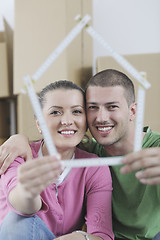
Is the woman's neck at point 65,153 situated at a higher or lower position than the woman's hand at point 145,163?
lower

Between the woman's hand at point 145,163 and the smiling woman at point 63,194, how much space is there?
20 cm

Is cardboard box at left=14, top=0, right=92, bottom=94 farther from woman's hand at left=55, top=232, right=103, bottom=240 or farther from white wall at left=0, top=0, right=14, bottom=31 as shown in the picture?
woman's hand at left=55, top=232, right=103, bottom=240

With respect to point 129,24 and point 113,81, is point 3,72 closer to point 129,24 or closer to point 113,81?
point 129,24

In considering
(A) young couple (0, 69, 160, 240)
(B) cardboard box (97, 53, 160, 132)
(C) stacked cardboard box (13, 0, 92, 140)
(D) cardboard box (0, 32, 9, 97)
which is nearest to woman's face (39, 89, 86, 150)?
(A) young couple (0, 69, 160, 240)

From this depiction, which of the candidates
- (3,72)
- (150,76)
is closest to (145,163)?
(150,76)

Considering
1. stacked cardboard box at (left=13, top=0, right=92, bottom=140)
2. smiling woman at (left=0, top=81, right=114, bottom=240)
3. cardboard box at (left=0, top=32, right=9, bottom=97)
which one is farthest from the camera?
cardboard box at (left=0, top=32, right=9, bottom=97)

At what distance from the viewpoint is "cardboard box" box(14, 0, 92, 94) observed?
1.39 metres

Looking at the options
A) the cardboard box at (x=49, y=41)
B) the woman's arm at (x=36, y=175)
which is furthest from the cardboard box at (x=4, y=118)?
the woman's arm at (x=36, y=175)

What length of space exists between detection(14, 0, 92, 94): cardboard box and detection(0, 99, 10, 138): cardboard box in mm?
316

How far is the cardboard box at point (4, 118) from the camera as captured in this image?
5.83 ft

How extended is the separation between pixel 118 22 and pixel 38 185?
144 cm

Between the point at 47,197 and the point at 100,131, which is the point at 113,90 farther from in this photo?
the point at 47,197

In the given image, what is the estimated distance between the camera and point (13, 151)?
716 millimetres

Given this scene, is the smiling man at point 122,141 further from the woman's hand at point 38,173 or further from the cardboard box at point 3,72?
the cardboard box at point 3,72
